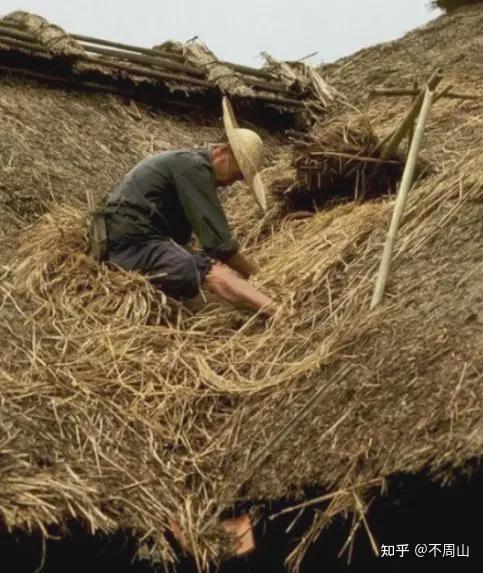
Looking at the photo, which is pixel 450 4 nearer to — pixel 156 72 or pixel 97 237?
pixel 156 72

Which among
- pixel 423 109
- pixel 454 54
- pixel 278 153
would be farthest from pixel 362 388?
pixel 454 54

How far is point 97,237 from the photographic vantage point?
6176mm

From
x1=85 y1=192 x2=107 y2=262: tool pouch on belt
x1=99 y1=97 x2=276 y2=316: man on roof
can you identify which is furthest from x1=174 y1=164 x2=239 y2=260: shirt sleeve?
x1=85 y1=192 x2=107 y2=262: tool pouch on belt

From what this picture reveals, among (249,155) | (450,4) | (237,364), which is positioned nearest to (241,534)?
(237,364)

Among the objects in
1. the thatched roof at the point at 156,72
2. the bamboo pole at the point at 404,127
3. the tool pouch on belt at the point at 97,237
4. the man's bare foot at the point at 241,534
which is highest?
the thatched roof at the point at 156,72

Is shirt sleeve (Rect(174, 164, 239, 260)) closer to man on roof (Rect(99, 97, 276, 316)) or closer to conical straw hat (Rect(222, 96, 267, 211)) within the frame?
man on roof (Rect(99, 97, 276, 316))

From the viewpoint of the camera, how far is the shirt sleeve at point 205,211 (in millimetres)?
6051

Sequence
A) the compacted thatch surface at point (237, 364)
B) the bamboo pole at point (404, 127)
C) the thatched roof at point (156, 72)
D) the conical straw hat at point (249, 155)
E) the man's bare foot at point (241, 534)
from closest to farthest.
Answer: the compacted thatch surface at point (237, 364)
the man's bare foot at point (241, 534)
the conical straw hat at point (249, 155)
the bamboo pole at point (404, 127)
the thatched roof at point (156, 72)

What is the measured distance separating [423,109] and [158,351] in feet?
4.59

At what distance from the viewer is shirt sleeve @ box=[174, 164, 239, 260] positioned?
6051 millimetres

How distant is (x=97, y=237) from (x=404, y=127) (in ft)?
4.17

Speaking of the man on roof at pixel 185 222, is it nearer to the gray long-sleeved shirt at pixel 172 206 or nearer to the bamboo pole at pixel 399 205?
the gray long-sleeved shirt at pixel 172 206

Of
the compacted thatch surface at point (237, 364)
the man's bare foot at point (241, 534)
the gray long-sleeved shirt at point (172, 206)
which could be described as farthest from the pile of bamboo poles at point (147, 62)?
the man's bare foot at point (241, 534)

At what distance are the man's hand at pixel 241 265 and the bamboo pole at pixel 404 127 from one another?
0.81m
